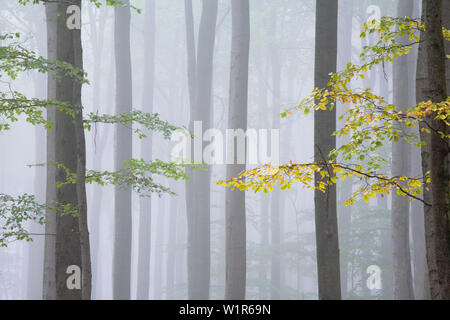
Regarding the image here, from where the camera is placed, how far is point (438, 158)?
4203mm

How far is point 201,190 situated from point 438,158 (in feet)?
35.6

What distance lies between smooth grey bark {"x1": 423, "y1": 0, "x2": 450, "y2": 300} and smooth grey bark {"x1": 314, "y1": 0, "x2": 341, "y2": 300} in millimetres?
2280

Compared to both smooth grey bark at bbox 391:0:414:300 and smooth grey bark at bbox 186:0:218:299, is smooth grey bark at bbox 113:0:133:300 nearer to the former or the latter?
smooth grey bark at bbox 186:0:218:299

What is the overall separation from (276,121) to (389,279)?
11848 mm

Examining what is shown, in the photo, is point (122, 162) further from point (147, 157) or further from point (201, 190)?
point (147, 157)

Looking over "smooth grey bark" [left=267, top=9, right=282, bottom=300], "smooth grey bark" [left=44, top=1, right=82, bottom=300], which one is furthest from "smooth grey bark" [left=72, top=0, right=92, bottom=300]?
"smooth grey bark" [left=267, top=9, right=282, bottom=300]

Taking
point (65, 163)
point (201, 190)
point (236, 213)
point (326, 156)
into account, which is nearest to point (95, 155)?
point (201, 190)

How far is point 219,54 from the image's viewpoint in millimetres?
28531

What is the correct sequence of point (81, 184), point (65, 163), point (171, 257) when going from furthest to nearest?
point (171, 257)
point (65, 163)
point (81, 184)

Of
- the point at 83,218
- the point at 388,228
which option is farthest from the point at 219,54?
the point at 83,218

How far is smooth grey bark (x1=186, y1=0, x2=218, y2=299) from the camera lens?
570 inches

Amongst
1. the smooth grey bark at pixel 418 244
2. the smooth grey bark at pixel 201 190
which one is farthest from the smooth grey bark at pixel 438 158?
the smooth grey bark at pixel 201 190

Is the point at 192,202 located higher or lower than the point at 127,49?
lower
